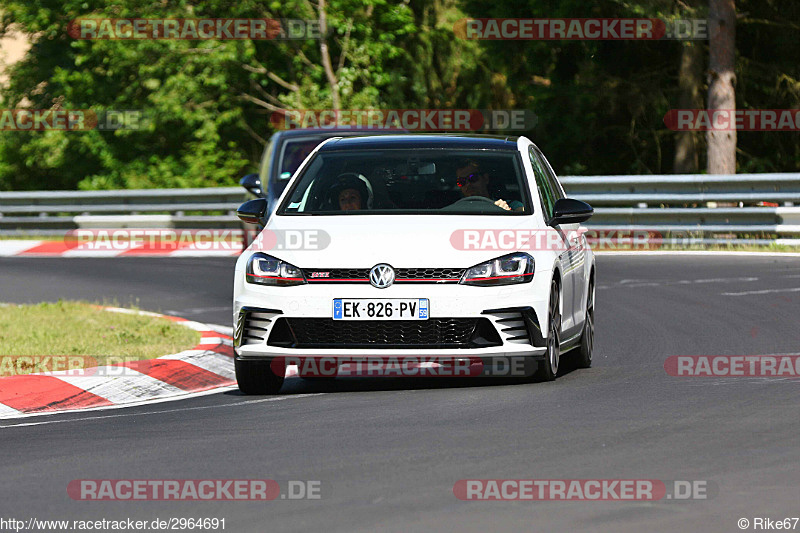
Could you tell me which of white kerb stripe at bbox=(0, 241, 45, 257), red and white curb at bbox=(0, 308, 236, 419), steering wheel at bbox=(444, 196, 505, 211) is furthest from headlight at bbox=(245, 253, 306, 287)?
white kerb stripe at bbox=(0, 241, 45, 257)

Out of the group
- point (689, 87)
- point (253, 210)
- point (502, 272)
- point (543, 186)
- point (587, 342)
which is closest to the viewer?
point (502, 272)

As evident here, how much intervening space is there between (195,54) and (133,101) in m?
3.81

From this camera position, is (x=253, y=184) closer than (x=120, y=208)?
Yes

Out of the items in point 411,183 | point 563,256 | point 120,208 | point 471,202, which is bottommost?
point 120,208

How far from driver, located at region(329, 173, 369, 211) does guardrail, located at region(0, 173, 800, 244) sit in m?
13.2

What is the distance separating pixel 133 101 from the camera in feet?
138

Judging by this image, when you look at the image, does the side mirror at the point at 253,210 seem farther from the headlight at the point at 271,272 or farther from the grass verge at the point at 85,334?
the grass verge at the point at 85,334

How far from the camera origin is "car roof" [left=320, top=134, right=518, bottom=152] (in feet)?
34.5

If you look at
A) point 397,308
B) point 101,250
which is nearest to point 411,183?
point 397,308

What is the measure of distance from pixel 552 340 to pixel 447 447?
2535mm

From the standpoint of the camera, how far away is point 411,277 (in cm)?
914

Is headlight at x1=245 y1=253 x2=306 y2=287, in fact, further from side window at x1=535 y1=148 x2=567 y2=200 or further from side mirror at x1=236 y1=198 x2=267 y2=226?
side window at x1=535 y1=148 x2=567 y2=200

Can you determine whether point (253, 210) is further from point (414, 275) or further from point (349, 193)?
point (414, 275)

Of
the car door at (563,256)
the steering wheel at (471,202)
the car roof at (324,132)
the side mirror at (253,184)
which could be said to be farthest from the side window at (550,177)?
the car roof at (324,132)
